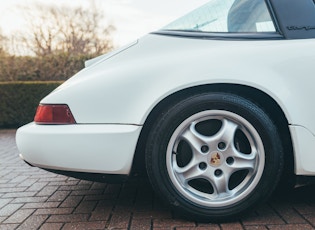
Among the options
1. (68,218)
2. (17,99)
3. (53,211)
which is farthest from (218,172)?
(17,99)

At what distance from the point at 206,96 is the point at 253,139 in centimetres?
40

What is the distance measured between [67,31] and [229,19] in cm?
1663

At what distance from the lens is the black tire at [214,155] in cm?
184

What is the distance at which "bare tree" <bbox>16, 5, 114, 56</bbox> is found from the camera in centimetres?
1569

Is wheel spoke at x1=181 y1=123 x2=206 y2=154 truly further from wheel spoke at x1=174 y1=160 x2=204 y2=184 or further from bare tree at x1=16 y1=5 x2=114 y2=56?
bare tree at x1=16 y1=5 x2=114 y2=56

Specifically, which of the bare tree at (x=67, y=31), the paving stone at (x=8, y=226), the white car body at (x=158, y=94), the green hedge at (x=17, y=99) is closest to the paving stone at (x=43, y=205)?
the paving stone at (x=8, y=226)

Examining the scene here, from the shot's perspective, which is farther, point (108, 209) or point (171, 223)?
point (108, 209)

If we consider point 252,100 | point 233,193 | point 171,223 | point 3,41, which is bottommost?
point 171,223

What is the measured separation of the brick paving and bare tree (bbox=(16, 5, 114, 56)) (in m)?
13.6

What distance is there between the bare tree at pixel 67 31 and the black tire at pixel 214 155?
14.4 m

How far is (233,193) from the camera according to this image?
6.31ft

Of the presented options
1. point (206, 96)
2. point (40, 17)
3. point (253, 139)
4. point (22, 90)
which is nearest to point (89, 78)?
point (206, 96)

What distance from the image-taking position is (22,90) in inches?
307

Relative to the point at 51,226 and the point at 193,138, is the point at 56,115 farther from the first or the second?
the point at 193,138
